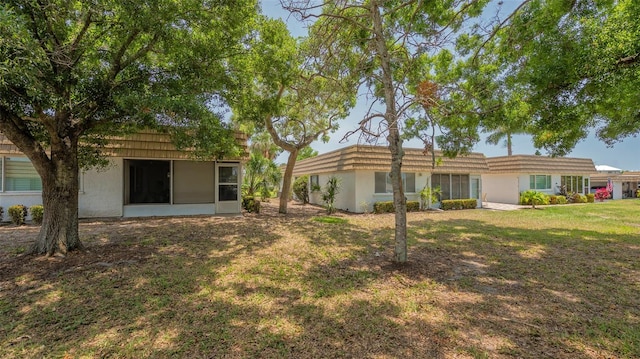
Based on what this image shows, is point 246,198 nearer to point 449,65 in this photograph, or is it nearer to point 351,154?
point 351,154

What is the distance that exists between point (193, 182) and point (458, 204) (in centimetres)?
1537

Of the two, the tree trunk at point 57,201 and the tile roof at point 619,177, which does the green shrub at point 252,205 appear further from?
the tile roof at point 619,177

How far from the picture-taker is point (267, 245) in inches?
303

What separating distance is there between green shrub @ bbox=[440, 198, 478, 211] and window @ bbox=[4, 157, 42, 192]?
19.5 metres

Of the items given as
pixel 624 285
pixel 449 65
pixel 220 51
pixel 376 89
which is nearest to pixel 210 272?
pixel 220 51

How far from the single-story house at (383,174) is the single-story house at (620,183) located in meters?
22.2

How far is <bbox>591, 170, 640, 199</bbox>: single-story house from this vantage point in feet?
96.8

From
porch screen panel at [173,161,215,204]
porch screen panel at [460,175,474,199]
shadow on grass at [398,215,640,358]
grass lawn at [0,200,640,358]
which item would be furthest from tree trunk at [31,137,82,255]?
porch screen panel at [460,175,474,199]

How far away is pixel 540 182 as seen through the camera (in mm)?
22406

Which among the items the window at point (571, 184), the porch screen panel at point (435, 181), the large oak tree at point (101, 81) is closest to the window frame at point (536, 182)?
the window at point (571, 184)

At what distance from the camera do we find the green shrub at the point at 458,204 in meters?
17.2

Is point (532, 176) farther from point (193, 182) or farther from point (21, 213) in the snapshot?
point (21, 213)

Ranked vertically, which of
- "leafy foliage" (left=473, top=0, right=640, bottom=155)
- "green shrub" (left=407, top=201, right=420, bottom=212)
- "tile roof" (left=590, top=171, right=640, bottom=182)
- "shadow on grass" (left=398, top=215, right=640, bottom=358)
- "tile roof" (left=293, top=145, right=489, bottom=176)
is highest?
"leafy foliage" (left=473, top=0, right=640, bottom=155)

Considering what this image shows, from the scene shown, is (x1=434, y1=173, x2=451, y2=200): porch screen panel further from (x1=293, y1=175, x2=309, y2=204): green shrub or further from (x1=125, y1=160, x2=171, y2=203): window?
(x1=125, y1=160, x2=171, y2=203): window
